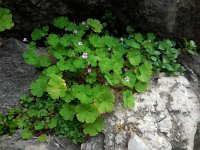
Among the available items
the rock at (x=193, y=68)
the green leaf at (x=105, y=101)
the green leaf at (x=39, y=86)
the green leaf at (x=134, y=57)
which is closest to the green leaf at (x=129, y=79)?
the green leaf at (x=134, y=57)

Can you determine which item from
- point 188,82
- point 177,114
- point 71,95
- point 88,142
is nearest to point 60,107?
point 71,95

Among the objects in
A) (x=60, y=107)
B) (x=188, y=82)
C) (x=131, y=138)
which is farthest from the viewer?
(x=188, y=82)

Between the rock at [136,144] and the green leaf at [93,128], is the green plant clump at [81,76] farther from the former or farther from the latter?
the rock at [136,144]

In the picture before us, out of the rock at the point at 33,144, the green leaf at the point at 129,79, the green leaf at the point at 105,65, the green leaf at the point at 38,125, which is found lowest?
the rock at the point at 33,144

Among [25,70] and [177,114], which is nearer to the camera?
[177,114]

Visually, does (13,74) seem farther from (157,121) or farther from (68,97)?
(157,121)

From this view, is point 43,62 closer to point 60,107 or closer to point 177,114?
point 60,107
